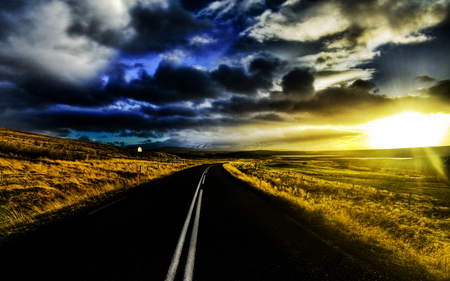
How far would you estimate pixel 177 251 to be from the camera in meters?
4.41

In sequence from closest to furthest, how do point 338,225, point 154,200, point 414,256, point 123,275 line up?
point 123,275 < point 414,256 < point 338,225 < point 154,200

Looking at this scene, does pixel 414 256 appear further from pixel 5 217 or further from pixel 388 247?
pixel 5 217

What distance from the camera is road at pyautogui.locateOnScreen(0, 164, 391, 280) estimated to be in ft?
11.7

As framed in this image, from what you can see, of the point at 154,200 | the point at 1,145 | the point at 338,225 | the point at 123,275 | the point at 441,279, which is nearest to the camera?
the point at 123,275

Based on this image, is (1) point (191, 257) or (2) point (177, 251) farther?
(2) point (177, 251)

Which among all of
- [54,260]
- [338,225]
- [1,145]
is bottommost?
[338,225]

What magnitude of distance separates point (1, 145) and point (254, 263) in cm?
4052

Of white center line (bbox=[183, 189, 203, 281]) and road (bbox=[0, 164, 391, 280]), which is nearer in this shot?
white center line (bbox=[183, 189, 203, 281])

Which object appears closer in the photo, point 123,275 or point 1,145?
point 123,275

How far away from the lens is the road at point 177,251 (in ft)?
11.7

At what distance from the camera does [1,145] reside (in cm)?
2856

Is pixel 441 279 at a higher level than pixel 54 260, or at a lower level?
lower

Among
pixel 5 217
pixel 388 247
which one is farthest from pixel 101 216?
pixel 388 247

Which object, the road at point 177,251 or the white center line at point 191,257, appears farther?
the road at point 177,251
